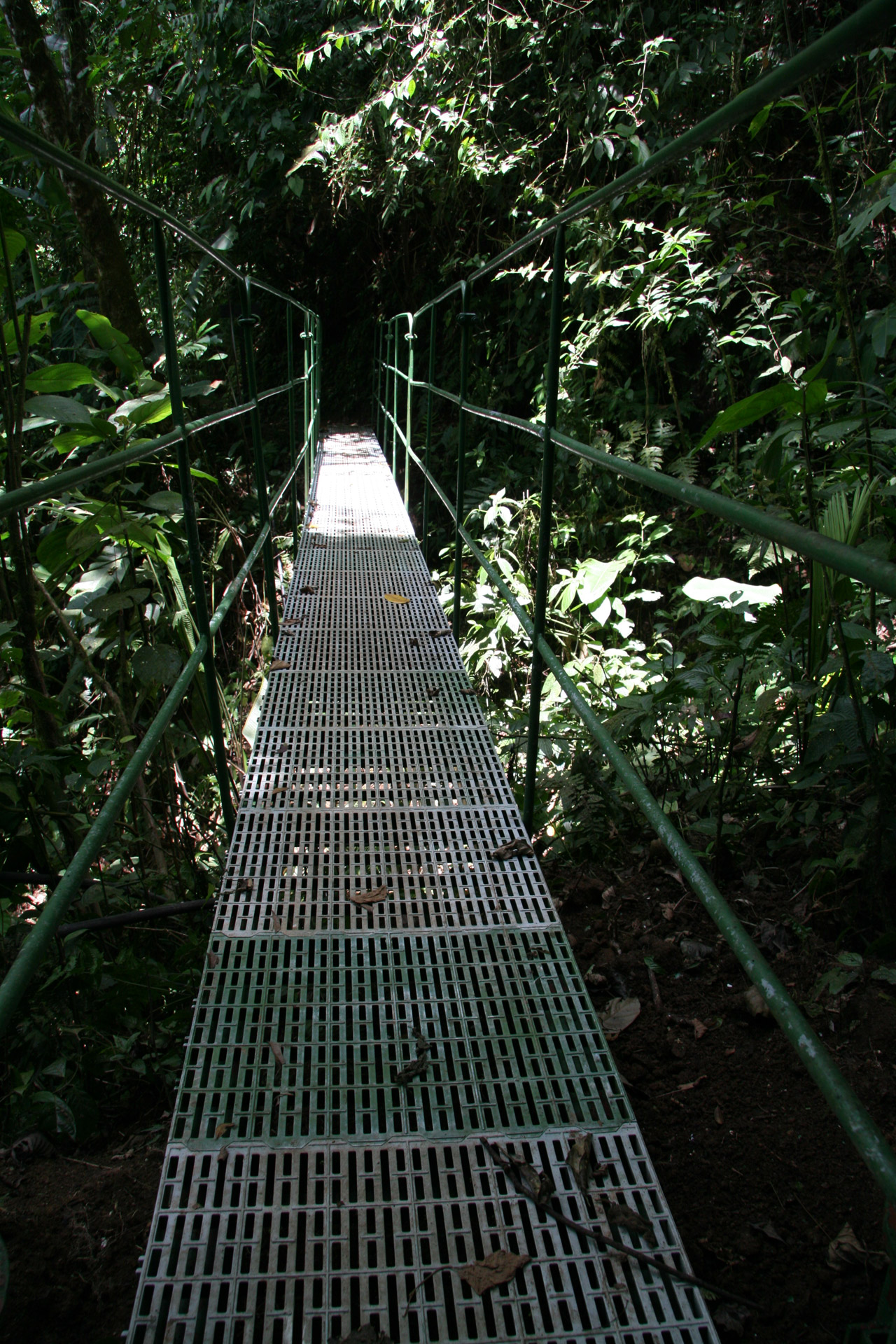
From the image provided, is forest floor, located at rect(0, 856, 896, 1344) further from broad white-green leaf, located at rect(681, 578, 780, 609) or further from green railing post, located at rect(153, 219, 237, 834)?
broad white-green leaf, located at rect(681, 578, 780, 609)

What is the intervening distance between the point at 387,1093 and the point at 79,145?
5621 millimetres

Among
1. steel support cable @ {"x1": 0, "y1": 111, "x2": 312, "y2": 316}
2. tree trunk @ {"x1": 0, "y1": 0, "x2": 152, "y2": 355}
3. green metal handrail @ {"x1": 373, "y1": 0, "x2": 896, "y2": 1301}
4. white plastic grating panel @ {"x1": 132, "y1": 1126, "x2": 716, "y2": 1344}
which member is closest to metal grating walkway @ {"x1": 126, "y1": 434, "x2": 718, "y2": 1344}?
white plastic grating panel @ {"x1": 132, "y1": 1126, "x2": 716, "y2": 1344}

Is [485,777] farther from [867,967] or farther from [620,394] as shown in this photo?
[620,394]

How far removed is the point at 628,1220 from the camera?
1.04 metres

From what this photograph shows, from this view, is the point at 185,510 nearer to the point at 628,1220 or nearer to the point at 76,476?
the point at 76,476

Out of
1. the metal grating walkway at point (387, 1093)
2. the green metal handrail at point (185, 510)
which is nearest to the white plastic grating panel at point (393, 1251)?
the metal grating walkway at point (387, 1093)

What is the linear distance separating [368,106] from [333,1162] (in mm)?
6817

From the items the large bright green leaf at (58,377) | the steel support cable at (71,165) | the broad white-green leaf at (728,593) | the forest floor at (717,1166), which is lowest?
the forest floor at (717,1166)

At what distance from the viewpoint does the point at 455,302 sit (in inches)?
286

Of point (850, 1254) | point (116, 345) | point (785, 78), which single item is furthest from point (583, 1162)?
point (116, 345)

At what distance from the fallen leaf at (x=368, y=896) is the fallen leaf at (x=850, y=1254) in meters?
0.87

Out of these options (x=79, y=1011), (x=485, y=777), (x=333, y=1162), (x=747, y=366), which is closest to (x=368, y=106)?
(x=747, y=366)

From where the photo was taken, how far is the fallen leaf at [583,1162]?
1.09 metres

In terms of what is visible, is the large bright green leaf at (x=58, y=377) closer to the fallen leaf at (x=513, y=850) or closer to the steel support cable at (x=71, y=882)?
the steel support cable at (x=71, y=882)
